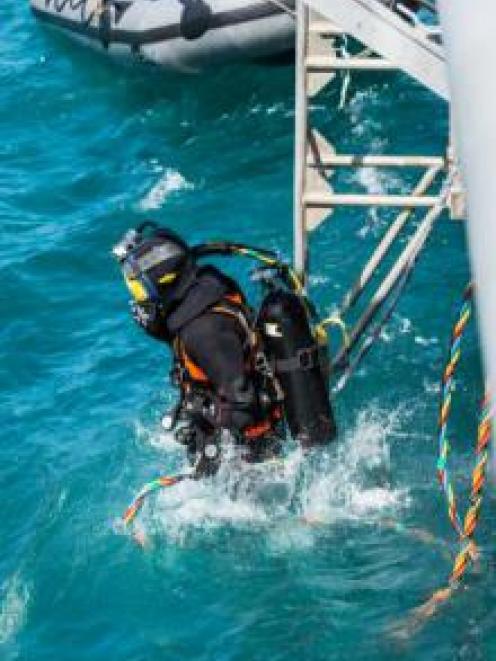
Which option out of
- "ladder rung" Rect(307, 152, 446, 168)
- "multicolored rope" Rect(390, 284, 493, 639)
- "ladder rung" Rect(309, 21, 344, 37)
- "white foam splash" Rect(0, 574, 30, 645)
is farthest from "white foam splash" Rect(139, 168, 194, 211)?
"multicolored rope" Rect(390, 284, 493, 639)

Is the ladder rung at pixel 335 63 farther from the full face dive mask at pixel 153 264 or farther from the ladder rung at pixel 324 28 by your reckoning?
the full face dive mask at pixel 153 264

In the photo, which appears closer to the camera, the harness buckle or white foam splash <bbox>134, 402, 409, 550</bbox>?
the harness buckle

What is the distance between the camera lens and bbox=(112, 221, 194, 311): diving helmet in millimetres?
8742

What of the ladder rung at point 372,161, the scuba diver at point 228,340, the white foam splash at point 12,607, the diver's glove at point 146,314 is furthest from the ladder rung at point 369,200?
the white foam splash at point 12,607

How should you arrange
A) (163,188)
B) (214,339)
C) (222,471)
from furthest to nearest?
(163,188), (222,471), (214,339)

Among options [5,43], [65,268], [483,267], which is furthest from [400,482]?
[5,43]

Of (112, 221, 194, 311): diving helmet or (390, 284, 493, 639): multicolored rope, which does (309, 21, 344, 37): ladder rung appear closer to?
(112, 221, 194, 311): diving helmet

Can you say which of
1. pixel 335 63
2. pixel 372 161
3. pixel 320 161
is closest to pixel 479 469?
pixel 372 161

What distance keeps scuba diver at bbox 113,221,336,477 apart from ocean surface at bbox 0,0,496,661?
0.71 meters

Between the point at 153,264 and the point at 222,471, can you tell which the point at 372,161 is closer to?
the point at 153,264

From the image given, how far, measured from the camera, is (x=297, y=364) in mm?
8922

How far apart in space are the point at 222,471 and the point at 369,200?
2322mm

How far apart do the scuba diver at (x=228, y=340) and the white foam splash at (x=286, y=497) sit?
0.51 metres

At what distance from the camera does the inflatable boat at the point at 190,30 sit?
59.1 ft
